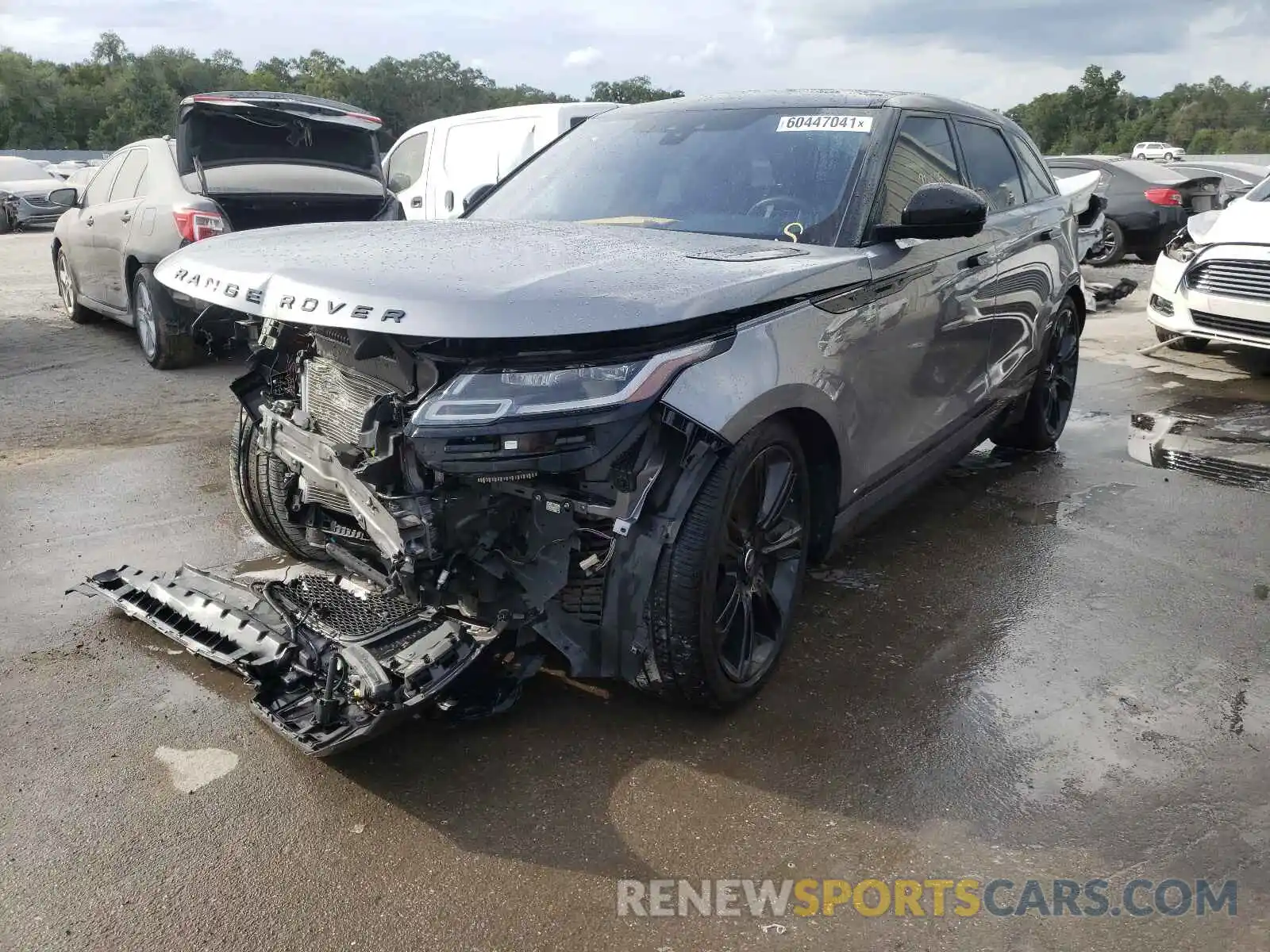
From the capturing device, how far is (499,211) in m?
4.13

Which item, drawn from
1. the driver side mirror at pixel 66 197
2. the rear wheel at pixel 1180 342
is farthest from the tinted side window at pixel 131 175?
the rear wheel at pixel 1180 342

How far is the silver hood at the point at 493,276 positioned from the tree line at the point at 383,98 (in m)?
44.1

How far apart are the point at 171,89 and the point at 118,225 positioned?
193 feet

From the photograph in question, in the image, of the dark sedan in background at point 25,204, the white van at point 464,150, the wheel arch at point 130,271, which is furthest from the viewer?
the dark sedan in background at point 25,204

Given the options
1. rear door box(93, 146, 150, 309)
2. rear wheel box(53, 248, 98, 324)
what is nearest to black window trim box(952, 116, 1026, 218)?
rear door box(93, 146, 150, 309)

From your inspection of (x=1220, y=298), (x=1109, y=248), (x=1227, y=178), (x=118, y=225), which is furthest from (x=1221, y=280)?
(x=1227, y=178)

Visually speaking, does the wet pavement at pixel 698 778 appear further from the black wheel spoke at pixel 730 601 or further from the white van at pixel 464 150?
the white van at pixel 464 150

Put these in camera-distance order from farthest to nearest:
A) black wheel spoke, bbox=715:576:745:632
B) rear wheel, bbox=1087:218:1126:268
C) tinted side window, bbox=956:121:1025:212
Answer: rear wheel, bbox=1087:218:1126:268, tinted side window, bbox=956:121:1025:212, black wheel spoke, bbox=715:576:745:632

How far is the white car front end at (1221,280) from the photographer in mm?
7598

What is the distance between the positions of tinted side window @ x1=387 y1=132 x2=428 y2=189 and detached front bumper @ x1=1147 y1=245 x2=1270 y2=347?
763cm

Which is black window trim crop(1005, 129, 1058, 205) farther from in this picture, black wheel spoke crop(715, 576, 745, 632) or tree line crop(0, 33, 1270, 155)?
tree line crop(0, 33, 1270, 155)

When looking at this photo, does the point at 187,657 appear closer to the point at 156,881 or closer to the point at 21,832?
the point at 21,832

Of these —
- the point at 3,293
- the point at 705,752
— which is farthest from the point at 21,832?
the point at 3,293

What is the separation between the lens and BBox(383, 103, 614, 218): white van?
9859 mm
